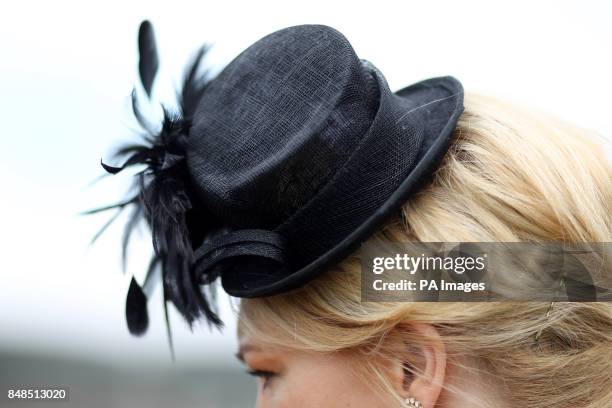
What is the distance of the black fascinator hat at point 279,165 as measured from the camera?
1021 mm

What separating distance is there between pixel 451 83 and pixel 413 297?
49 cm

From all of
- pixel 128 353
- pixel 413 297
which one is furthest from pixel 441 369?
pixel 128 353

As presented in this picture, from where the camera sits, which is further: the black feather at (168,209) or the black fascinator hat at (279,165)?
the black feather at (168,209)

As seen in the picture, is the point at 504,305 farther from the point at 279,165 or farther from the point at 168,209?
the point at 168,209

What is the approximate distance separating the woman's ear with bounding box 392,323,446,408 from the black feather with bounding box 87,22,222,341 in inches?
15.4

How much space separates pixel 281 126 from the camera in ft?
3.47

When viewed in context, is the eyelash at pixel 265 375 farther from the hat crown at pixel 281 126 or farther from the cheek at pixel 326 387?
the hat crown at pixel 281 126

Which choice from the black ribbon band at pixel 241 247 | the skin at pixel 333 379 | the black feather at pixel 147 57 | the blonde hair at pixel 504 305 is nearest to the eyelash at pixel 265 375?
the skin at pixel 333 379

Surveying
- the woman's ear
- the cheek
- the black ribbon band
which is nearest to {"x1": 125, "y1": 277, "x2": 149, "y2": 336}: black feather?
the black ribbon band

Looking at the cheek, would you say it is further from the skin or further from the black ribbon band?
the black ribbon band

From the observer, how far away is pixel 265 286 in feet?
3.44

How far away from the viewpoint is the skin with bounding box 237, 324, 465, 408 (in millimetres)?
1003

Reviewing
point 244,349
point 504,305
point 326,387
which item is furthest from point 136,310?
point 504,305

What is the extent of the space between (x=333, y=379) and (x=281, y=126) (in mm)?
Answer: 455
